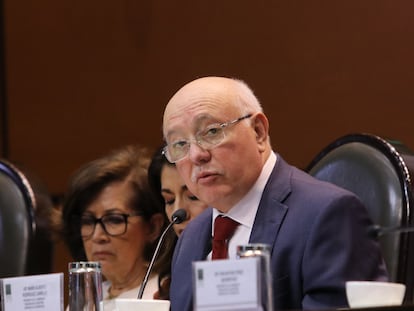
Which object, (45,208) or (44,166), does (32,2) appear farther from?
(45,208)

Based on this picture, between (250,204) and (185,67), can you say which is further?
(185,67)

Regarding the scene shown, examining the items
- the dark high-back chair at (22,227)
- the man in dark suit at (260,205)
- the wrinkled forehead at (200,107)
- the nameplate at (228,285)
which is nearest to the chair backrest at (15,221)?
the dark high-back chair at (22,227)

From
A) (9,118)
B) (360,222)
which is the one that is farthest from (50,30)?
(360,222)

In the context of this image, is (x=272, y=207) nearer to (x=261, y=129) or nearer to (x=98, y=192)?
(x=261, y=129)

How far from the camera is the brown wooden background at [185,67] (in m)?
3.70

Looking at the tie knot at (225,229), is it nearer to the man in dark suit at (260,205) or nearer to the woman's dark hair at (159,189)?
the man in dark suit at (260,205)

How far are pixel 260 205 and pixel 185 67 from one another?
74.9 inches

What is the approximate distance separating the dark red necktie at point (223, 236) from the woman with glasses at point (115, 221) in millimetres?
781

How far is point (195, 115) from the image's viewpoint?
2.40 metres

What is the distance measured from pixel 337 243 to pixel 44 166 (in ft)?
8.33

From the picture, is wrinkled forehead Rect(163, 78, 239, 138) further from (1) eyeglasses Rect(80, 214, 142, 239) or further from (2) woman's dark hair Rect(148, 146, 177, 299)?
(1) eyeglasses Rect(80, 214, 142, 239)

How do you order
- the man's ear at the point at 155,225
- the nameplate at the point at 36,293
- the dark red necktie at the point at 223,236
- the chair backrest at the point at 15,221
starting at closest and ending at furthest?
the nameplate at the point at 36,293
the dark red necktie at the point at 223,236
the chair backrest at the point at 15,221
the man's ear at the point at 155,225

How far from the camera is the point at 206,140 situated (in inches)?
94.1

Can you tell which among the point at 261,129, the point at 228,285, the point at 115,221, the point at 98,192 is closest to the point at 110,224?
the point at 115,221
